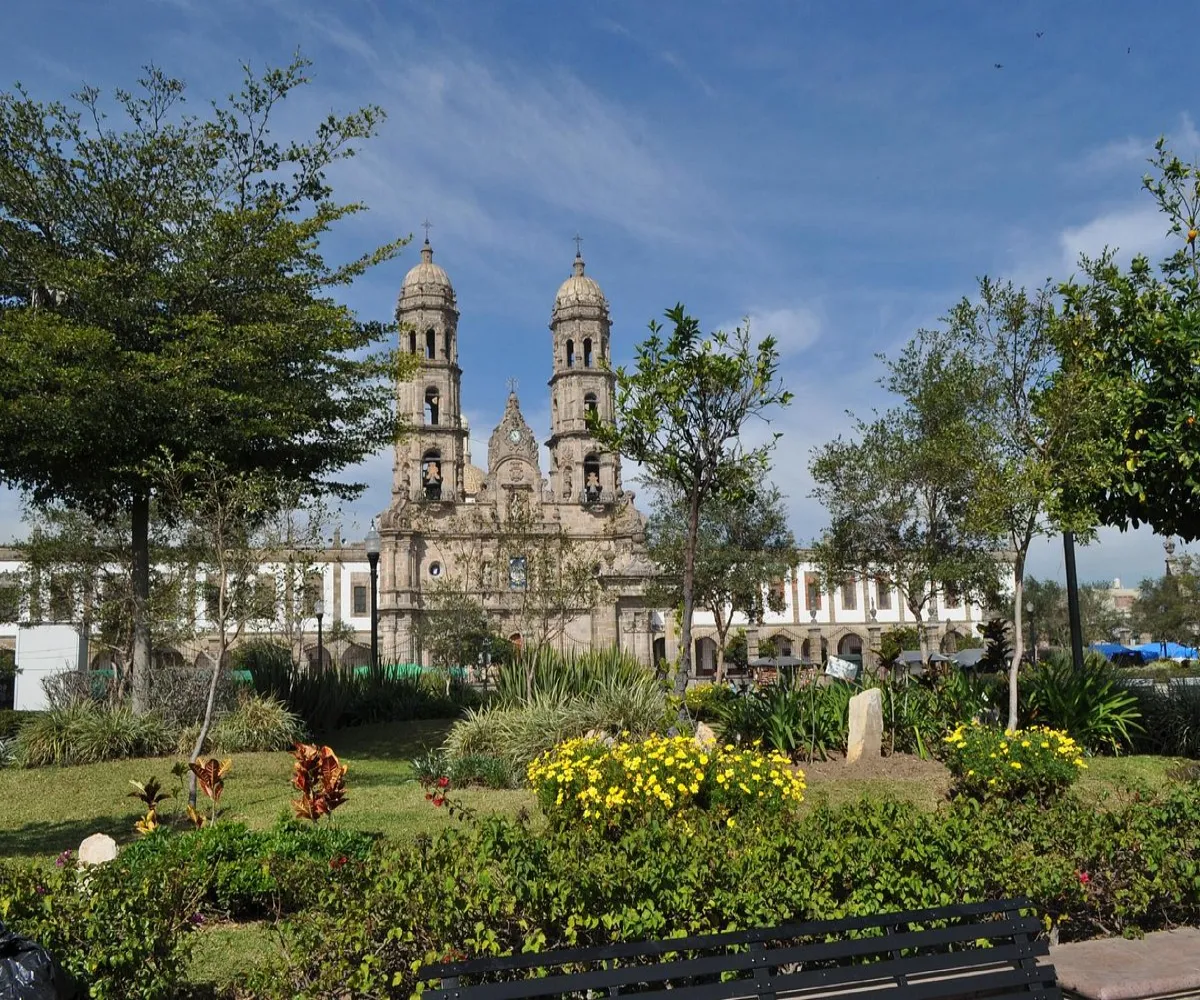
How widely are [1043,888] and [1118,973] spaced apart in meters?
0.50

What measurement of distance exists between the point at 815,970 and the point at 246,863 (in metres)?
3.68

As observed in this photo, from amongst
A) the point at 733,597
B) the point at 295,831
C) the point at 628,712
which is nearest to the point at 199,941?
the point at 295,831

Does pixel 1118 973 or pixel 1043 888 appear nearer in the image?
pixel 1118 973

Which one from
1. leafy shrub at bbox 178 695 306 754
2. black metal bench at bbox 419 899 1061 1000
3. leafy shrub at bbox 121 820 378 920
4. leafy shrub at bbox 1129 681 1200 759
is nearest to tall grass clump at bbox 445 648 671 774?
leafy shrub at bbox 178 695 306 754

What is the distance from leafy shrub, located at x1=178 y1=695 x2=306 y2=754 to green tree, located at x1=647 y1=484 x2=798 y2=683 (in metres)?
20.9

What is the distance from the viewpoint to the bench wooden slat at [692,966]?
124 inches

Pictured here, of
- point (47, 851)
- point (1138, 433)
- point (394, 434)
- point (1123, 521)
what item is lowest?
point (47, 851)

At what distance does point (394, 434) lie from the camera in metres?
16.2

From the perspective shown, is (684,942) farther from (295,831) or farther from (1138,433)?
(1138,433)

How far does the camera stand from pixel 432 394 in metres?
59.2

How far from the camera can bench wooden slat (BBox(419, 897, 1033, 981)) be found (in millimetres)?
3250

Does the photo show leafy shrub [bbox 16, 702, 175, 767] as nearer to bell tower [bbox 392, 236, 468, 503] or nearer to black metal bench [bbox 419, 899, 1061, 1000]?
black metal bench [bbox 419, 899, 1061, 1000]

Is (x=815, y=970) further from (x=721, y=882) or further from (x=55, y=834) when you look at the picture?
(x=55, y=834)

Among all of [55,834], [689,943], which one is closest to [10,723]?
[55,834]
